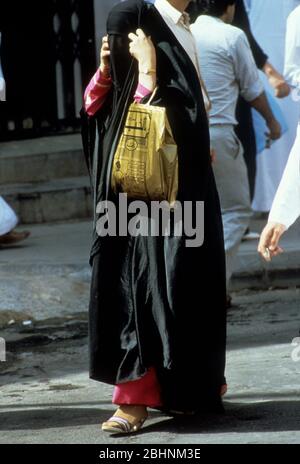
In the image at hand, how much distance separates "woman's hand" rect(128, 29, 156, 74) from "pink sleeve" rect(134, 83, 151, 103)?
3.0 inches

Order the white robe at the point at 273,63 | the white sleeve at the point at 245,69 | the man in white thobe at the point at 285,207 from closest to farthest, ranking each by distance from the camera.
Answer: the man in white thobe at the point at 285,207 → the white sleeve at the point at 245,69 → the white robe at the point at 273,63

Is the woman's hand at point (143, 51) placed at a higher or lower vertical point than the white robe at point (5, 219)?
higher

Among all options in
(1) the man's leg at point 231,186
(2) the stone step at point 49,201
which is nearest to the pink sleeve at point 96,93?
(1) the man's leg at point 231,186

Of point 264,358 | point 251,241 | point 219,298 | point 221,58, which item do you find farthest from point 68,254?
point 219,298

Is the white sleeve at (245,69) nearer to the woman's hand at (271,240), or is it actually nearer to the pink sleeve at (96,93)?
the pink sleeve at (96,93)

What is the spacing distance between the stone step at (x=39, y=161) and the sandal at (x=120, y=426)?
18.2 ft

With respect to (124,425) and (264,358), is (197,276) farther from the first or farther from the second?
(264,358)

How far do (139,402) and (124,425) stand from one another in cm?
11

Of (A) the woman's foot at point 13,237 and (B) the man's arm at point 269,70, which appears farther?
(A) the woman's foot at point 13,237

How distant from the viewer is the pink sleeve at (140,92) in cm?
601

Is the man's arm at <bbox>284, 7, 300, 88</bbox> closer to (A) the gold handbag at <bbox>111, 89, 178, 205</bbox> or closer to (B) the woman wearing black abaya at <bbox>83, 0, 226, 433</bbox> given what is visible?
(B) the woman wearing black abaya at <bbox>83, 0, 226, 433</bbox>

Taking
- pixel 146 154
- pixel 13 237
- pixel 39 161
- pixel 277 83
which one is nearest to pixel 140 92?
pixel 146 154

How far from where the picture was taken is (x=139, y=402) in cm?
610

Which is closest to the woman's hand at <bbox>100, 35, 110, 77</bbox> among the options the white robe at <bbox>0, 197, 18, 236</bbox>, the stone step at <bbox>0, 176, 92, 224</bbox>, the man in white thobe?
the man in white thobe
